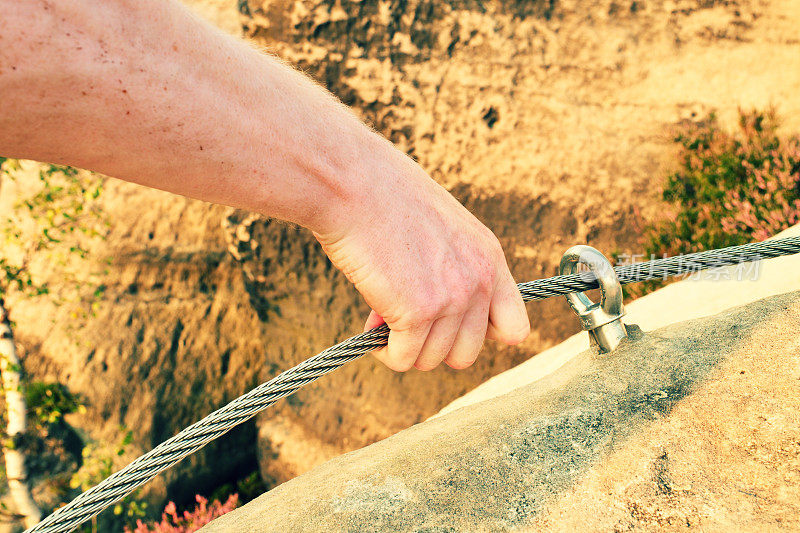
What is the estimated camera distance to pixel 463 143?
381 centimetres

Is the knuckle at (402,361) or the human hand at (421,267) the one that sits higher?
the human hand at (421,267)

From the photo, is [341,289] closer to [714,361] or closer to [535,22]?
[535,22]

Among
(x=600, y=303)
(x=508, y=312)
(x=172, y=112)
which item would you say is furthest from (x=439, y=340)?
(x=172, y=112)

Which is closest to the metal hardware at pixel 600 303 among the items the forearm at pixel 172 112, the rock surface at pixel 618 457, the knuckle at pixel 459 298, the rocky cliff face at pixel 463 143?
the rock surface at pixel 618 457

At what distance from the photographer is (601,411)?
1456 millimetres

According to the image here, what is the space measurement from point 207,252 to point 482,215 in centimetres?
250

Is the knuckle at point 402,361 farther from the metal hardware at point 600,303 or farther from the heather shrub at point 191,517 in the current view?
the heather shrub at point 191,517

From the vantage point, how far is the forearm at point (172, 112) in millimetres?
805

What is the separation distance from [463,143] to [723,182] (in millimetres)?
2023

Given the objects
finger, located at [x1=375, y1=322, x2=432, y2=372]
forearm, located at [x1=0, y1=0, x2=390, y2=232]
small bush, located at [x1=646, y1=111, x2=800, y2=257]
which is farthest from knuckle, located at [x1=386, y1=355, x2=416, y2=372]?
small bush, located at [x1=646, y1=111, x2=800, y2=257]

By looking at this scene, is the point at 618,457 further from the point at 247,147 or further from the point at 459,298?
the point at 247,147

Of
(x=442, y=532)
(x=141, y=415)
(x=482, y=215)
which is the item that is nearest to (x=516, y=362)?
(x=482, y=215)

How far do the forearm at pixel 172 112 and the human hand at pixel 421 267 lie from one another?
0.19 feet

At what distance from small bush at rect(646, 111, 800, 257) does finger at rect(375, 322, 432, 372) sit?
3.12m
